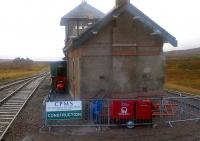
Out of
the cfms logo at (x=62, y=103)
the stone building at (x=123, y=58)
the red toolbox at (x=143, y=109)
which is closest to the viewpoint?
the cfms logo at (x=62, y=103)

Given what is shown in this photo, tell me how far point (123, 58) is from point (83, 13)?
14.9 metres

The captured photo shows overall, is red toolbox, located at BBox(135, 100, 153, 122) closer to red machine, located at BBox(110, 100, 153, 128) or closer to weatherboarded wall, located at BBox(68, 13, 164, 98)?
red machine, located at BBox(110, 100, 153, 128)

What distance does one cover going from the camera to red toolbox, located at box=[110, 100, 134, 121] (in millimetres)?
17031

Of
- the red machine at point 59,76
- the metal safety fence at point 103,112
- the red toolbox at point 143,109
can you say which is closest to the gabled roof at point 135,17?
the metal safety fence at point 103,112

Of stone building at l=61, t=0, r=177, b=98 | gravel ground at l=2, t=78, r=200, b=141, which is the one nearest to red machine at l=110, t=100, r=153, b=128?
gravel ground at l=2, t=78, r=200, b=141

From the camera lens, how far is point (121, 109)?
17.1 meters

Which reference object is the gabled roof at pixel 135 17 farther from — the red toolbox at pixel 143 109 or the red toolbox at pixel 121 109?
the red toolbox at pixel 143 109

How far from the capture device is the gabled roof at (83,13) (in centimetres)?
3423

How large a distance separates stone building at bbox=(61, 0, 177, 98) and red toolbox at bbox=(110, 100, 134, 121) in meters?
3.91

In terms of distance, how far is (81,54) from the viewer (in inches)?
823

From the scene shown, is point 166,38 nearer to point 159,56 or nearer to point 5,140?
point 159,56

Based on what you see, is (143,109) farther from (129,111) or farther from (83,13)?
(83,13)

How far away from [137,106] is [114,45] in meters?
4.74

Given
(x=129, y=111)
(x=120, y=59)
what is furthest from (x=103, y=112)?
(x=120, y=59)
